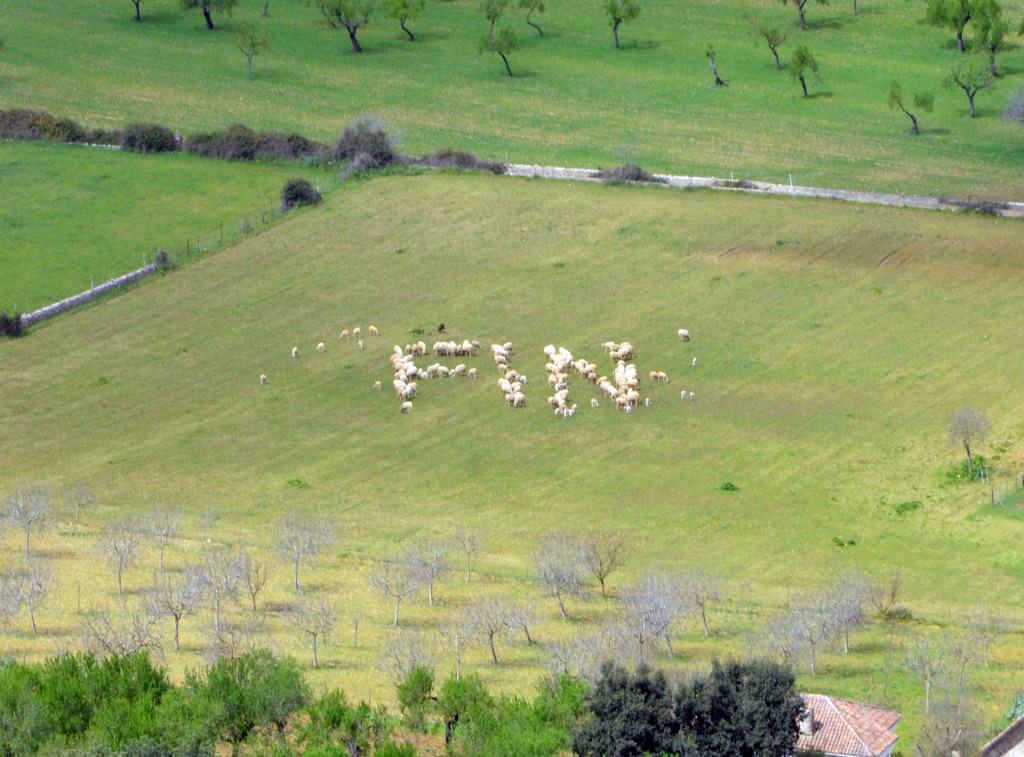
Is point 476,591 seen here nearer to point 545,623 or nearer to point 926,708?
point 545,623

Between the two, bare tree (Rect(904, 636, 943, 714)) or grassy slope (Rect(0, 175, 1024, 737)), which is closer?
bare tree (Rect(904, 636, 943, 714))

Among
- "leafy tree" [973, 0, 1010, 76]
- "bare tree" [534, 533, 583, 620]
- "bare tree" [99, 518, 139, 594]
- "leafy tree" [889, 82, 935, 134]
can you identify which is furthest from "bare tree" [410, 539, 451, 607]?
"leafy tree" [973, 0, 1010, 76]

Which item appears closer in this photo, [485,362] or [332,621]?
[332,621]

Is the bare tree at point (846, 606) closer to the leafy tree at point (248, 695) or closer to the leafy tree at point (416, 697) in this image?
the leafy tree at point (416, 697)

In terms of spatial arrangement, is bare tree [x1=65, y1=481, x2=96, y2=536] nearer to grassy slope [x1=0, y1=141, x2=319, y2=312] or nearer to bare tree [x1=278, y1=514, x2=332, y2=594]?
bare tree [x1=278, y1=514, x2=332, y2=594]

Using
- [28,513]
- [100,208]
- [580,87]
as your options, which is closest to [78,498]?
[28,513]

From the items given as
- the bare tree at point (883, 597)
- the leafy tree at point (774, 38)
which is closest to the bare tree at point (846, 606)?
the bare tree at point (883, 597)

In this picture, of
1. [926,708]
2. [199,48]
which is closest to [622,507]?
[926,708]
